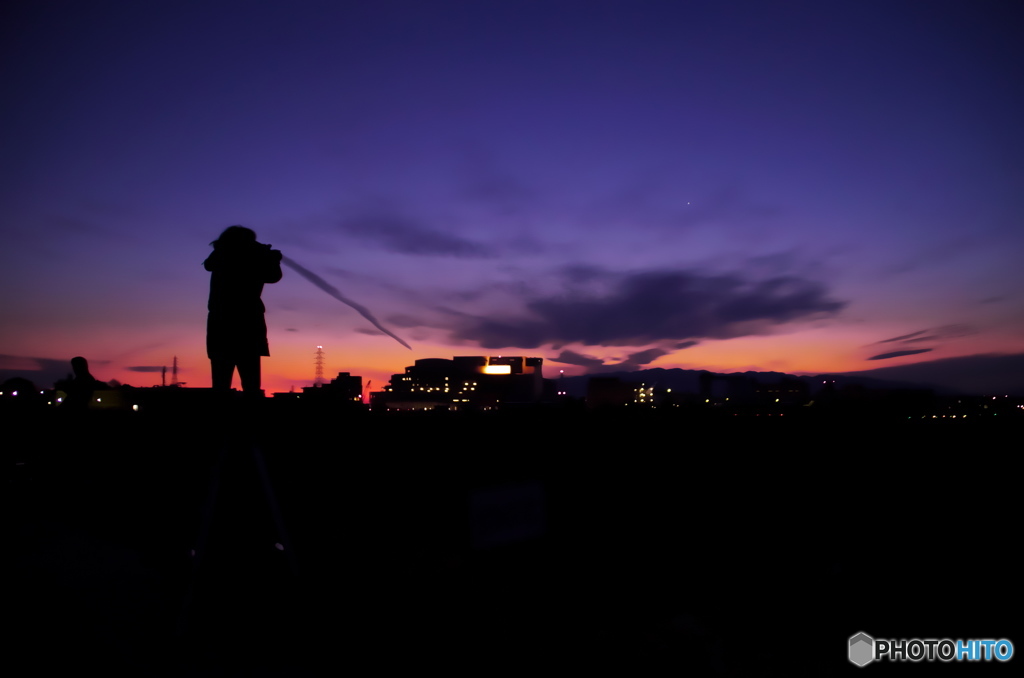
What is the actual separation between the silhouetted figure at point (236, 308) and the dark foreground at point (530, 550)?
1.47 ft

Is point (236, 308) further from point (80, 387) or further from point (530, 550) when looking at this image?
point (80, 387)

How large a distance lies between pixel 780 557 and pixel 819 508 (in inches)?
32.1

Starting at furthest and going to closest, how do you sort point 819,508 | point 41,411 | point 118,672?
1. point 41,411
2. point 819,508
3. point 118,672

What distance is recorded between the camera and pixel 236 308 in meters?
3.79

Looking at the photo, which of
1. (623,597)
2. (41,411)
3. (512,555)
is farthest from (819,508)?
(41,411)

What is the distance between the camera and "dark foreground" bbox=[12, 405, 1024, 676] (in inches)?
148

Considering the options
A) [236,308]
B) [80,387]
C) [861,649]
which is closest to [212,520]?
[236,308]

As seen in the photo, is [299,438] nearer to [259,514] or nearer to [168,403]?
[168,403]

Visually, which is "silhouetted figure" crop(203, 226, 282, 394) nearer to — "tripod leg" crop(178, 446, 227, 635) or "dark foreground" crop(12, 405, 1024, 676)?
"dark foreground" crop(12, 405, 1024, 676)

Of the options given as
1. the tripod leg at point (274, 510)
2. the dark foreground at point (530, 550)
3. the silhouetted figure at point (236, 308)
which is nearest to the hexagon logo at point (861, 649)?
the dark foreground at point (530, 550)

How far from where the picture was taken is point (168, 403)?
17.8 feet

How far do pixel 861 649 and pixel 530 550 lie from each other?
3.42 m

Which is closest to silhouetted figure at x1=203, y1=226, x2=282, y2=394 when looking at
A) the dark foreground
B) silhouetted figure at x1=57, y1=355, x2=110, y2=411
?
the dark foreground

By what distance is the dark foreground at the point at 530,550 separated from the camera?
3.76 m
